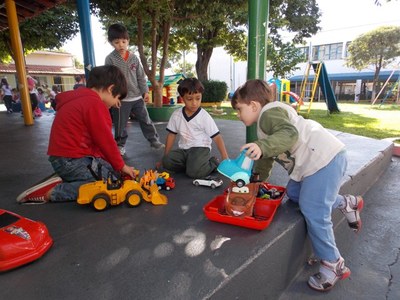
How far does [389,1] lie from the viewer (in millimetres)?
5324

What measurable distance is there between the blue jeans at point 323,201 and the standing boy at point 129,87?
8.27 ft

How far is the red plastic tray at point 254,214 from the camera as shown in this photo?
169 centimetres

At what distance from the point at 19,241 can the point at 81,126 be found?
1072 millimetres

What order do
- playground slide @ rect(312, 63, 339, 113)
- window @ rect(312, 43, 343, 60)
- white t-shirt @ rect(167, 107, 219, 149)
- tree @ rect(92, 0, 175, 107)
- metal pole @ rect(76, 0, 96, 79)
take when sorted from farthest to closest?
window @ rect(312, 43, 343, 60), playground slide @ rect(312, 63, 339, 113), tree @ rect(92, 0, 175, 107), metal pole @ rect(76, 0, 96, 79), white t-shirt @ rect(167, 107, 219, 149)

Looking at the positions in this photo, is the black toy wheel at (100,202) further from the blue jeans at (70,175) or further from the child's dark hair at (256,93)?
the child's dark hair at (256,93)

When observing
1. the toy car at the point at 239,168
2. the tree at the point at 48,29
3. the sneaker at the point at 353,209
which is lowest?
the sneaker at the point at 353,209

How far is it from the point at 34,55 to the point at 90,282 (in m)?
37.9

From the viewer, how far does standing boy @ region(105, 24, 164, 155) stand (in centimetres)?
353

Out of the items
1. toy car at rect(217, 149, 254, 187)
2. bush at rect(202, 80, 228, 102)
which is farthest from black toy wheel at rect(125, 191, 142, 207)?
bush at rect(202, 80, 228, 102)

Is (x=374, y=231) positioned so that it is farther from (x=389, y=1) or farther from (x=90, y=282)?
(x=389, y=1)

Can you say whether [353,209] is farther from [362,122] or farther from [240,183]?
[362,122]

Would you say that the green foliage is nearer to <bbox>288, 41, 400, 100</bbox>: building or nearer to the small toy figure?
<bbox>288, 41, 400, 100</bbox>: building

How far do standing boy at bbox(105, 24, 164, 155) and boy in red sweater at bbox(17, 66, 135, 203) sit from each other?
1.33 meters

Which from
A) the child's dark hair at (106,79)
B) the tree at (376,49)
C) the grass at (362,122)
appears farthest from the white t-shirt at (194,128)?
the tree at (376,49)
